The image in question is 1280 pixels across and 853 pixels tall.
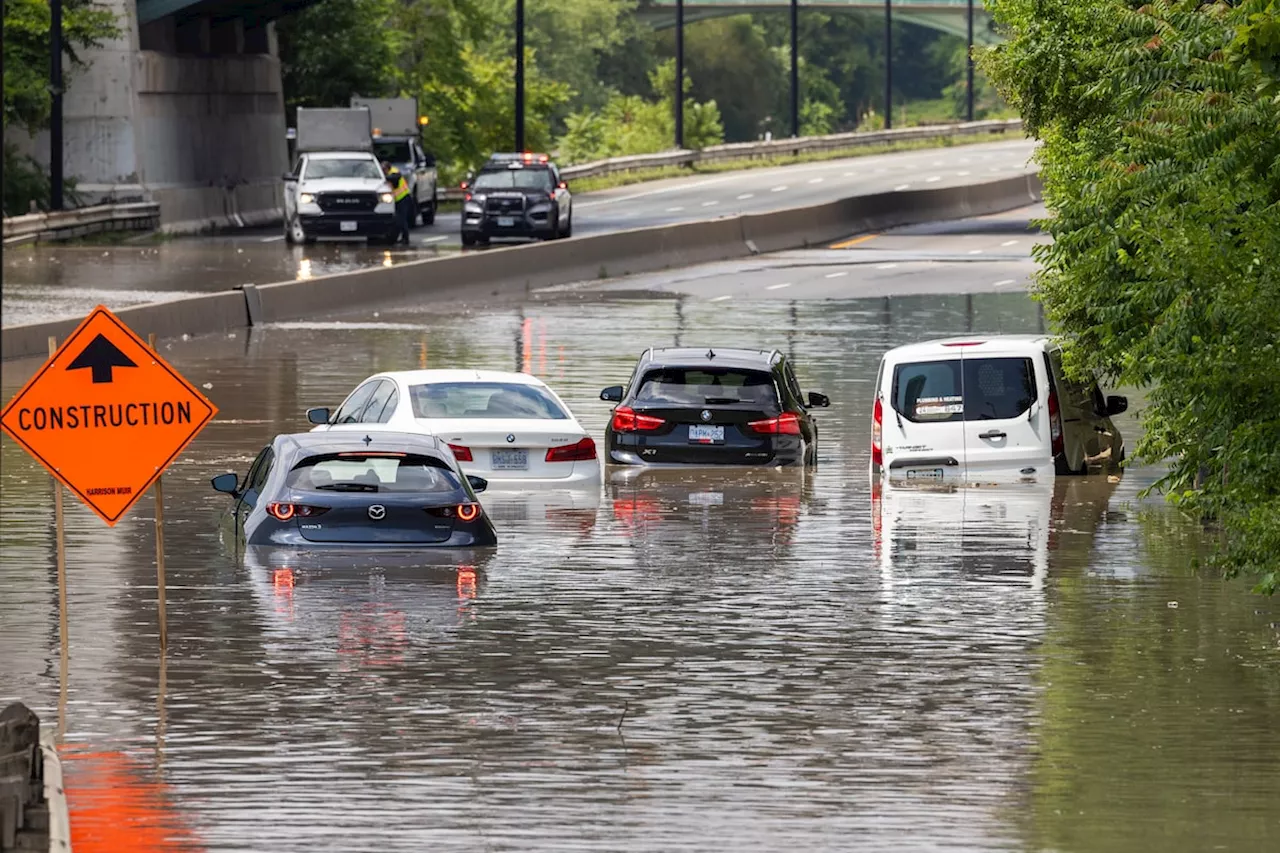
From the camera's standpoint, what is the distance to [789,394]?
1121 inches

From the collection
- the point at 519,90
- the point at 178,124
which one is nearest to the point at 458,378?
the point at 178,124

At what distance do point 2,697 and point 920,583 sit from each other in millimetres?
7285

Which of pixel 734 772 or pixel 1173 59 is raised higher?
pixel 1173 59

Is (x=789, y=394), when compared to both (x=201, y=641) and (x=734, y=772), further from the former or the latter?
(x=734, y=772)

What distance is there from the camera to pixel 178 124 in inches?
2717

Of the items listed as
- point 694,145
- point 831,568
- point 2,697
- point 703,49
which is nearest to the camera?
point 2,697

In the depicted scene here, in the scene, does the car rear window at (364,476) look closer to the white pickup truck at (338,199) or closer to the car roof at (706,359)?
the car roof at (706,359)

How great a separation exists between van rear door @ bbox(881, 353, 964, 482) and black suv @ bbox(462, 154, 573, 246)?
34.2 meters

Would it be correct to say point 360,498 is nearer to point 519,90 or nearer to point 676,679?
point 676,679

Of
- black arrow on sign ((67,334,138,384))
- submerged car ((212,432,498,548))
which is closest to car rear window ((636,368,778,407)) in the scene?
submerged car ((212,432,498,548))

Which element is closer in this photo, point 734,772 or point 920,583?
point 734,772

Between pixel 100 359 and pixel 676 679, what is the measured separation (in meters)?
3.77

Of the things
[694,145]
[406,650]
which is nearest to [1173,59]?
[406,650]

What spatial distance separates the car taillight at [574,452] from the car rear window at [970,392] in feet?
12.9
